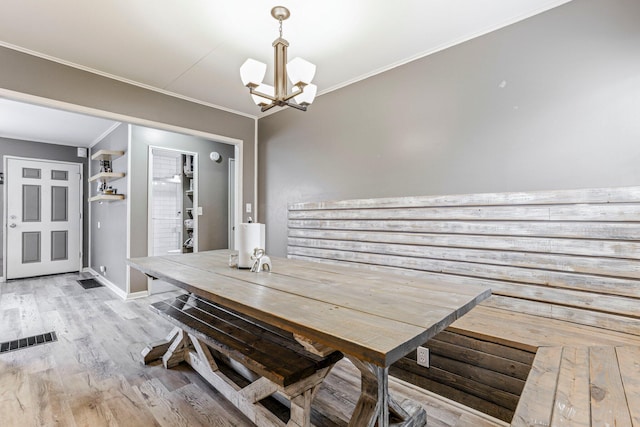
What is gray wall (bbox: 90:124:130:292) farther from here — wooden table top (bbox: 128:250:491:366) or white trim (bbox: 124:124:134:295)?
wooden table top (bbox: 128:250:491:366)

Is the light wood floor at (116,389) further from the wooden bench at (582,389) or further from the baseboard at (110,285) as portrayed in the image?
the baseboard at (110,285)

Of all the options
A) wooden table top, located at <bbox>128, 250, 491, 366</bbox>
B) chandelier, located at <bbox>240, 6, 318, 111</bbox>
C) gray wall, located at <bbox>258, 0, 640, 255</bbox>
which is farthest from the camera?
chandelier, located at <bbox>240, 6, 318, 111</bbox>

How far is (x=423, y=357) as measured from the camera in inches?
79.9

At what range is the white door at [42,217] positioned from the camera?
505 cm

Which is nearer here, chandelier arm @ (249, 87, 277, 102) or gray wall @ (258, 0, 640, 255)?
gray wall @ (258, 0, 640, 255)

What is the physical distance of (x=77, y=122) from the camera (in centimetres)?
431

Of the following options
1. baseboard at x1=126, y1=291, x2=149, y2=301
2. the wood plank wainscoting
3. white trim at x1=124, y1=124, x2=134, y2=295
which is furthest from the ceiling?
baseboard at x1=126, y1=291, x2=149, y2=301

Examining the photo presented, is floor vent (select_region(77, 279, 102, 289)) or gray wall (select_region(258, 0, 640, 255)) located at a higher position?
gray wall (select_region(258, 0, 640, 255))

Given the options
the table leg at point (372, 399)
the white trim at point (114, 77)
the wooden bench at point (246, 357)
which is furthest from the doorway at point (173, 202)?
the table leg at point (372, 399)

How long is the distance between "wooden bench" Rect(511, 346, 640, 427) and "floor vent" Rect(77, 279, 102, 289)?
538cm

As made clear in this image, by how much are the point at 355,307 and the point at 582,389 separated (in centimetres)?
84

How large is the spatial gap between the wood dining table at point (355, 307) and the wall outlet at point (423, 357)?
38 centimetres

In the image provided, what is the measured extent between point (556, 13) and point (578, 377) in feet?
6.57

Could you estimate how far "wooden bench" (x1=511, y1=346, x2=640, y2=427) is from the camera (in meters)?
0.96
